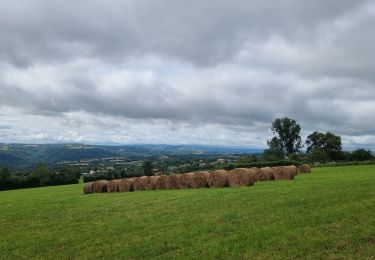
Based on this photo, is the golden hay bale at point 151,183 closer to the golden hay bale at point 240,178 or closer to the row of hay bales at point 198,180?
the row of hay bales at point 198,180

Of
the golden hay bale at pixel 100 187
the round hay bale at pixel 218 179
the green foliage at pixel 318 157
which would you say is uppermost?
the green foliage at pixel 318 157

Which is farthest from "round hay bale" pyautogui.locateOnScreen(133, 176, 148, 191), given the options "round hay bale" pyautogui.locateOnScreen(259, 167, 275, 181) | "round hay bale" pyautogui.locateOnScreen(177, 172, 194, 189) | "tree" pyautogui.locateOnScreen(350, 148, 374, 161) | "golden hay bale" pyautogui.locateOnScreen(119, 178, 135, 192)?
"tree" pyautogui.locateOnScreen(350, 148, 374, 161)

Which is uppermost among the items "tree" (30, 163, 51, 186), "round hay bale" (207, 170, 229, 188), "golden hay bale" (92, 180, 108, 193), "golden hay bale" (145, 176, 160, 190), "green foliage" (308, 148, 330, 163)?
"green foliage" (308, 148, 330, 163)

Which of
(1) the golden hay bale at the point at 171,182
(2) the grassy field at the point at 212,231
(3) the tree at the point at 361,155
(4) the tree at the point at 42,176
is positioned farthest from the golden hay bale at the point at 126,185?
(3) the tree at the point at 361,155

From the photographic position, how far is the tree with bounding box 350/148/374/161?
250 feet

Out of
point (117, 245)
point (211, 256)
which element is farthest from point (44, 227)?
point (211, 256)

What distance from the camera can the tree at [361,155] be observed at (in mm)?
76250

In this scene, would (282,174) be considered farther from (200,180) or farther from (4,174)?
(4,174)

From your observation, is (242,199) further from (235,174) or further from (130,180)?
(130,180)

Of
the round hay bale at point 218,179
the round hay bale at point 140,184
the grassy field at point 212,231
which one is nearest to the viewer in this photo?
the grassy field at point 212,231

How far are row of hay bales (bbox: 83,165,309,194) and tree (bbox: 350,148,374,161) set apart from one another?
1903 inches

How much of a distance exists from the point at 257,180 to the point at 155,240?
23896 millimetres

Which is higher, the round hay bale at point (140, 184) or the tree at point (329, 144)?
the tree at point (329, 144)

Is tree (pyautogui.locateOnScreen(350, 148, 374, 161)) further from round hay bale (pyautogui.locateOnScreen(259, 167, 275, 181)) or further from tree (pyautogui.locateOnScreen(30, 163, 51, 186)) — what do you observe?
tree (pyautogui.locateOnScreen(30, 163, 51, 186))
